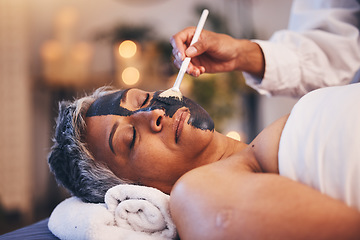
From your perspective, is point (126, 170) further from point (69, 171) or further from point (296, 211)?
point (296, 211)

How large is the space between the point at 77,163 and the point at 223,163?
1.62ft

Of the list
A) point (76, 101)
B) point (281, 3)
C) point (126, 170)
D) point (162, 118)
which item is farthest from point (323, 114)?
point (281, 3)

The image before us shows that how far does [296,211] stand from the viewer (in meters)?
0.62

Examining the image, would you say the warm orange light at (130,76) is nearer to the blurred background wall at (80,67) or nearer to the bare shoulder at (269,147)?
the blurred background wall at (80,67)

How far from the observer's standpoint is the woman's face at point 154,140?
1017 mm

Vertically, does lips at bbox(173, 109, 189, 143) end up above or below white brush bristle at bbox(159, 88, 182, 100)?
below

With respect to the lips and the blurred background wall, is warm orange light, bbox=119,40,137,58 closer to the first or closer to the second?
the blurred background wall

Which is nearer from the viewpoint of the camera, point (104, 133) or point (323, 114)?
point (323, 114)

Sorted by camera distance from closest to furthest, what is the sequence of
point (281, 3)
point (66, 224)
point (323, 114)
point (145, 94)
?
1. point (323, 114)
2. point (66, 224)
3. point (145, 94)
4. point (281, 3)

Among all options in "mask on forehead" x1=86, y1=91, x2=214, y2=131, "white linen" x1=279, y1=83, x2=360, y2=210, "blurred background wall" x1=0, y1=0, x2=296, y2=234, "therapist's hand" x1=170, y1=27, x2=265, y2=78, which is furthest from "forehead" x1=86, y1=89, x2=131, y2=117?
"blurred background wall" x1=0, y1=0, x2=296, y2=234

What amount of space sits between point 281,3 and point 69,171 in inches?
138

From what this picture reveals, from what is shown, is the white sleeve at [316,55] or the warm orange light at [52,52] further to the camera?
the warm orange light at [52,52]

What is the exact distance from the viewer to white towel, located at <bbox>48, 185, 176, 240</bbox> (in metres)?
0.84

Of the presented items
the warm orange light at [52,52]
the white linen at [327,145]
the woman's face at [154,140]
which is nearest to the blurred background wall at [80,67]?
the warm orange light at [52,52]
